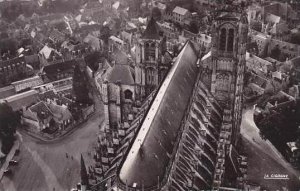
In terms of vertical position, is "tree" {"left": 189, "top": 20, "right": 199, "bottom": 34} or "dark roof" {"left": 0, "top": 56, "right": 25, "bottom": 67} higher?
"tree" {"left": 189, "top": 20, "right": 199, "bottom": 34}

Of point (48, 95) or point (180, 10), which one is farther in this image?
point (180, 10)

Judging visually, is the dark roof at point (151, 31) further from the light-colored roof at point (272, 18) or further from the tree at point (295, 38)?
the light-colored roof at point (272, 18)

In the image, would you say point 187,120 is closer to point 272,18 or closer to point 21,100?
point 21,100

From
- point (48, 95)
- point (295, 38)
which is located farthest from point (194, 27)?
point (48, 95)

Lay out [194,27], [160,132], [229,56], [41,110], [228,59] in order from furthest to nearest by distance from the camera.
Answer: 1. [194,27]
2. [41,110]
3. [228,59]
4. [229,56]
5. [160,132]

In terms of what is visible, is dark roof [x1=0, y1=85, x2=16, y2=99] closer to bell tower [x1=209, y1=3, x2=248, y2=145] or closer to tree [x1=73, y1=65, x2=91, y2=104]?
tree [x1=73, y1=65, x2=91, y2=104]

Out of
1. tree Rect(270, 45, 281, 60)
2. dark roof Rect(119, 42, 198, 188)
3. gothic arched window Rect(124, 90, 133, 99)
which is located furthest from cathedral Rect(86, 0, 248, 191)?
tree Rect(270, 45, 281, 60)

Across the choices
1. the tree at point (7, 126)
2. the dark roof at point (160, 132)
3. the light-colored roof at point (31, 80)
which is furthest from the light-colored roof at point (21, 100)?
the dark roof at point (160, 132)
